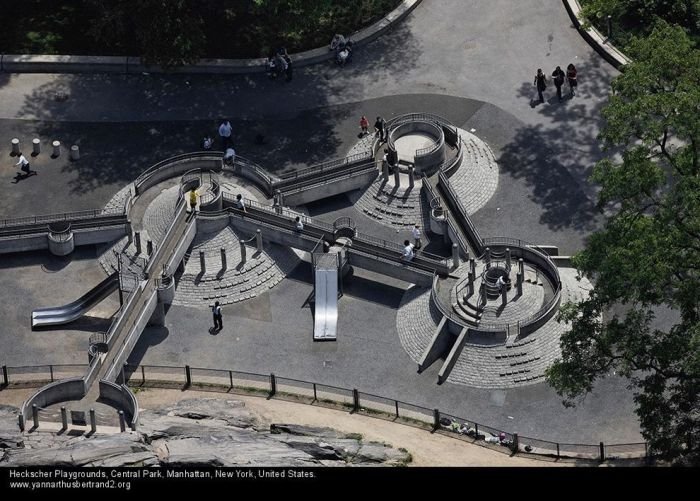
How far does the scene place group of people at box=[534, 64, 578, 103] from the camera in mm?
117438

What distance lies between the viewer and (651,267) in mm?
83188

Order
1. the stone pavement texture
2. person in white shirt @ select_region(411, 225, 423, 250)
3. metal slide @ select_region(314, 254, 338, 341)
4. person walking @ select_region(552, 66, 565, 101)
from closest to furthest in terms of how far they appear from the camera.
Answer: the stone pavement texture, metal slide @ select_region(314, 254, 338, 341), person in white shirt @ select_region(411, 225, 423, 250), person walking @ select_region(552, 66, 565, 101)

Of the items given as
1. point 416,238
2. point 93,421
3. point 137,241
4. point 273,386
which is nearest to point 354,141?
point 416,238

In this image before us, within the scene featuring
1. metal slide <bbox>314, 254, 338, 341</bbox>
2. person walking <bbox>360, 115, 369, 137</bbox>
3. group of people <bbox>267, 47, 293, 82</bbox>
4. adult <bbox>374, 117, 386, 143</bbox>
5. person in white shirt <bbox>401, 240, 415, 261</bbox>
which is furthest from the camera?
group of people <bbox>267, 47, 293, 82</bbox>

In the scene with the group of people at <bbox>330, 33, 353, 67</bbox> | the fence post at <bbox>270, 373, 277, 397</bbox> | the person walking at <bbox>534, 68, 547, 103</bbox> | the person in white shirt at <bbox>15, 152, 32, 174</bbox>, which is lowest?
the fence post at <bbox>270, 373, 277, 397</bbox>

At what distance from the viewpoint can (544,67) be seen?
121m

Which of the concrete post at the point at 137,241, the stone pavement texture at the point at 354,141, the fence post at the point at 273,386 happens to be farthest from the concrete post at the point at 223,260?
the fence post at the point at 273,386

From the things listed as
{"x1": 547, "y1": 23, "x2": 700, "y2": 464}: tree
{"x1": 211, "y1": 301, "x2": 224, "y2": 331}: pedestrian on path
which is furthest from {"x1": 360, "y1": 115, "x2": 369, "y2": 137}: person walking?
{"x1": 547, "y1": 23, "x2": 700, "y2": 464}: tree

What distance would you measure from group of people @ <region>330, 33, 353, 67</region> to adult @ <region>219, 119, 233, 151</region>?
34.0ft

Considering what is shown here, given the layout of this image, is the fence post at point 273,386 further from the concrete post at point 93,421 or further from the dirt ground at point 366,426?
the concrete post at point 93,421

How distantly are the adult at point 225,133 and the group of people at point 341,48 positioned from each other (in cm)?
1037

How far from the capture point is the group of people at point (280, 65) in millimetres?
119250

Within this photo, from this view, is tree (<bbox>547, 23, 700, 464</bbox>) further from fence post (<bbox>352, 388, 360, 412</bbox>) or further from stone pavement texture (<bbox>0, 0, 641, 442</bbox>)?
fence post (<bbox>352, 388, 360, 412</bbox>)

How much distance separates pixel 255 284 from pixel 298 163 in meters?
11.0
